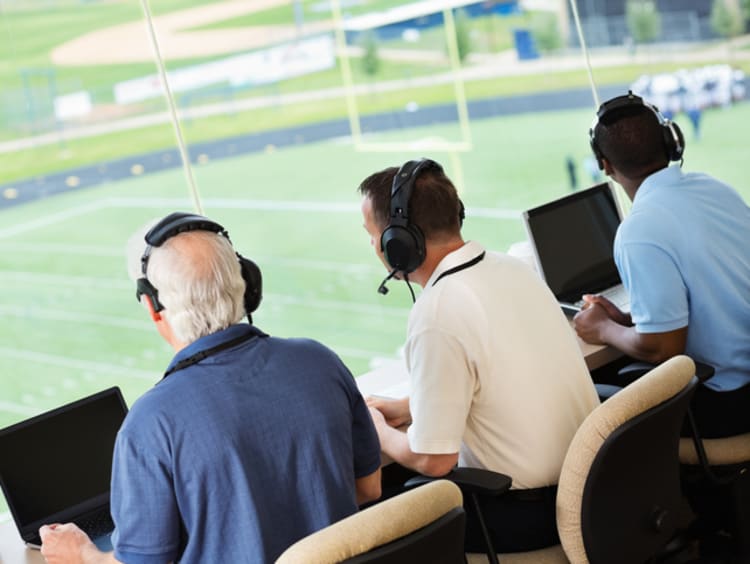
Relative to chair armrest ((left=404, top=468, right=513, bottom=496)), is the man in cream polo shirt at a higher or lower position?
higher

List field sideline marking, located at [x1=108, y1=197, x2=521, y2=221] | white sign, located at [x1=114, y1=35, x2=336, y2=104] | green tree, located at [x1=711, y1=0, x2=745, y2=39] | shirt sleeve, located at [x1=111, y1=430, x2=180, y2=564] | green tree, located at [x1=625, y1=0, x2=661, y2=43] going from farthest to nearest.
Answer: field sideline marking, located at [x1=108, y1=197, x2=521, y2=221] < white sign, located at [x1=114, y1=35, x2=336, y2=104] < green tree, located at [x1=625, y1=0, x2=661, y2=43] < green tree, located at [x1=711, y1=0, x2=745, y2=39] < shirt sleeve, located at [x1=111, y1=430, x2=180, y2=564]

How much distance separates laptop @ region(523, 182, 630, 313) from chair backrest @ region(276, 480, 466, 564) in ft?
4.80

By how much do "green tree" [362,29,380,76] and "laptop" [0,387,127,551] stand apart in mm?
22040

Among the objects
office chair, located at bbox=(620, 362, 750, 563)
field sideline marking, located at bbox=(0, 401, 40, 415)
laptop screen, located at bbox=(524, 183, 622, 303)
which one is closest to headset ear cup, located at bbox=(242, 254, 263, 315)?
office chair, located at bbox=(620, 362, 750, 563)

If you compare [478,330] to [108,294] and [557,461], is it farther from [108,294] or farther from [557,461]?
[108,294]

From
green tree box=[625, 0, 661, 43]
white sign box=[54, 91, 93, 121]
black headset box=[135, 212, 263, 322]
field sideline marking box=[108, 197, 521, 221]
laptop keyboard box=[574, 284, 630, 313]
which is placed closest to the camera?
black headset box=[135, 212, 263, 322]

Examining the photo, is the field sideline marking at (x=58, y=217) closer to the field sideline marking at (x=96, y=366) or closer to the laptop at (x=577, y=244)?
the field sideline marking at (x=96, y=366)

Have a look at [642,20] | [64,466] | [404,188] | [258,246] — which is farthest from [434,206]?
[258,246]

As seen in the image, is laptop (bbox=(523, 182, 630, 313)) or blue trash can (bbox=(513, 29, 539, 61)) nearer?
laptop (bbox=(523, 182, 630, 313))

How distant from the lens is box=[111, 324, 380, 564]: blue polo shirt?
1.49 m

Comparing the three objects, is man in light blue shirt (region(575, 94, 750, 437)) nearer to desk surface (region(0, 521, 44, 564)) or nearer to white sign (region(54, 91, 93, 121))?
desk surface (region(0, 521, 44, 564))

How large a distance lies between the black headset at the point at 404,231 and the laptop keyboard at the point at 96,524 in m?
0.80

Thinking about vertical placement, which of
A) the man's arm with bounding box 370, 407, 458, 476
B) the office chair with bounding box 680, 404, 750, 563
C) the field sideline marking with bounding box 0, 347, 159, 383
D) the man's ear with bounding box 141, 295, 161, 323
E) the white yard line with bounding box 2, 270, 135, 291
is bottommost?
the field sideline marking with bounding box 0, 347, 159, 383

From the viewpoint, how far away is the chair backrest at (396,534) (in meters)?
1.35
